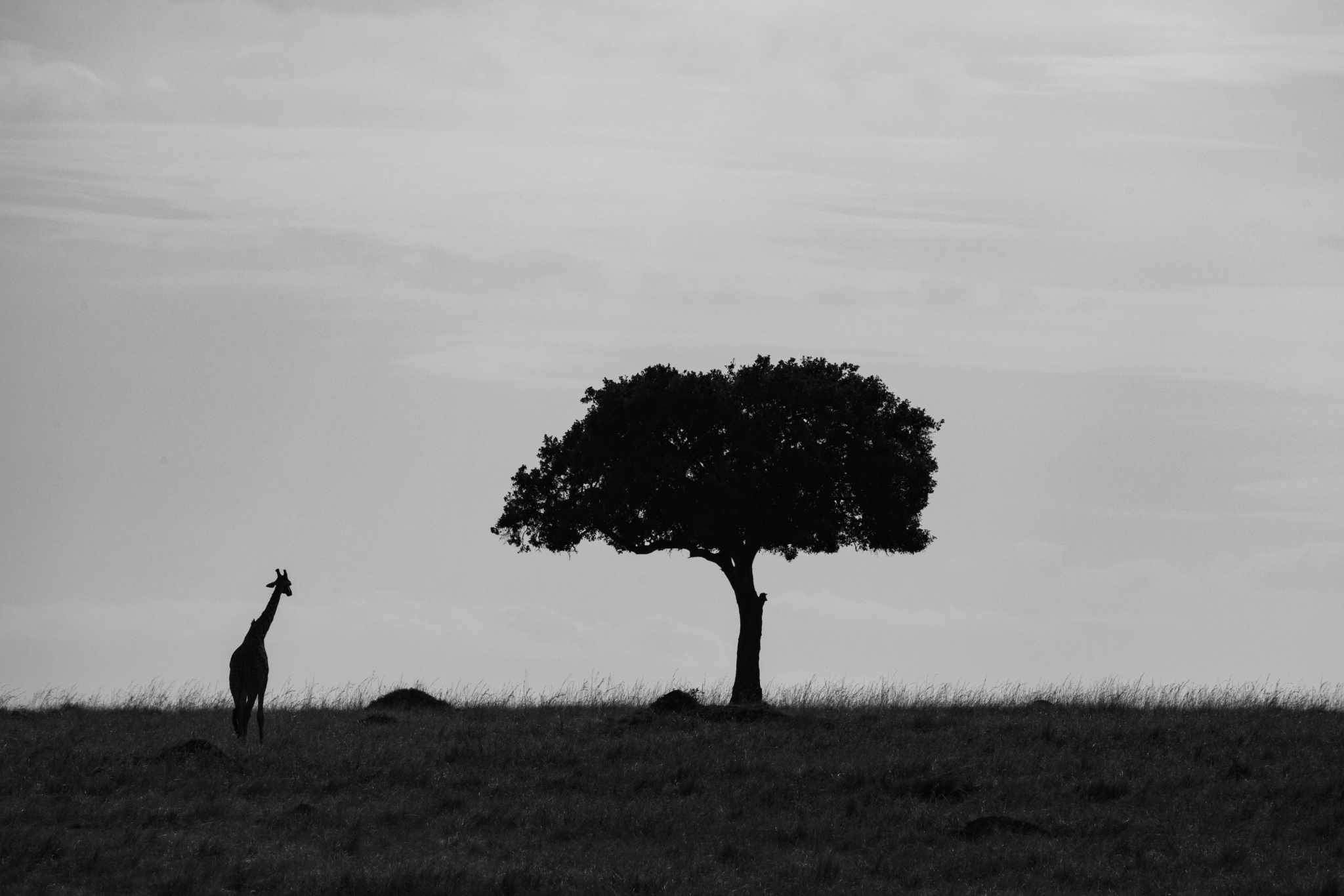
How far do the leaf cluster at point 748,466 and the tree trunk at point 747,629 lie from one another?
0.57m

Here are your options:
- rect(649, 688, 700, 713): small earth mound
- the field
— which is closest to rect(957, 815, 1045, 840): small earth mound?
the field

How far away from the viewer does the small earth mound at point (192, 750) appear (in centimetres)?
2508

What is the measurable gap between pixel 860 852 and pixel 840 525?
59.2 feet

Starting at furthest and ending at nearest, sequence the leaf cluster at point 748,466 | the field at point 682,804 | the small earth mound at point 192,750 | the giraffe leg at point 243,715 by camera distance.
→ the leaf cluster at point 748,466 < the giraffe leg at point 243,715 < the small earth mound at point 192,750 < the field at point 682,804

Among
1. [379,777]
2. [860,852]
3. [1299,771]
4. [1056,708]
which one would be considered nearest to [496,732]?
[379,777]

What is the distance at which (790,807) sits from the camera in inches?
917

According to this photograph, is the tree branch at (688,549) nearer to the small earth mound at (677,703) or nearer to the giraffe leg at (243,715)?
the small earth mound at (677,703)

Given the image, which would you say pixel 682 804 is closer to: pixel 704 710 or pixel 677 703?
pixel 704 710

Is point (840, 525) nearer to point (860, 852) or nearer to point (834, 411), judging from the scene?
point (834, 411)

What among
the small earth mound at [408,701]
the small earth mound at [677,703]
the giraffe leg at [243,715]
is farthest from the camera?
the small earth mound at [408,701]

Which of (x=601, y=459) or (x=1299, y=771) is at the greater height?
(x=601, y=459)

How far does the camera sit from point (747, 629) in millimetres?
38125

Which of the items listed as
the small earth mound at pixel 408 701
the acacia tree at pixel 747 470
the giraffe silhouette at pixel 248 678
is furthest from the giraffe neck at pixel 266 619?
the acacia tree at pixel 747 470

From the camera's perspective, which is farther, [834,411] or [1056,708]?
[834,411]
